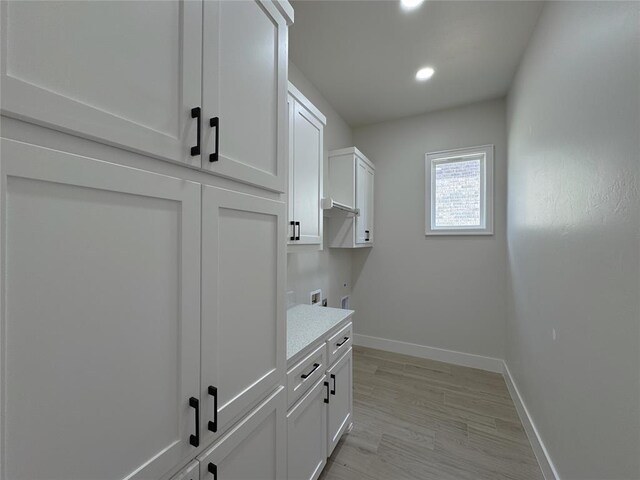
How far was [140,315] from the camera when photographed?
663mm

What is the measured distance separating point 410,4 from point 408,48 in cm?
43

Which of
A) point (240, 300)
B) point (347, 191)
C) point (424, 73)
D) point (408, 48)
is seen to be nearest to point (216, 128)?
point (240, 300)

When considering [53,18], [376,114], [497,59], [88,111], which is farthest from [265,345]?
[376,114]

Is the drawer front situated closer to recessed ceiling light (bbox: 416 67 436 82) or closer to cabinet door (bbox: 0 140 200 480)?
cabinet door (bbox: 0 140 200 480)

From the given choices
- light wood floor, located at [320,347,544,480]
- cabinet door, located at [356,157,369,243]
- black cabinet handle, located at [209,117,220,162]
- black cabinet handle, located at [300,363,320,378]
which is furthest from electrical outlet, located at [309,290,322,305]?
black cabinet handle, located at [209,117,220,162]

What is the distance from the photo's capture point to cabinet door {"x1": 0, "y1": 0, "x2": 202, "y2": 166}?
0.48m

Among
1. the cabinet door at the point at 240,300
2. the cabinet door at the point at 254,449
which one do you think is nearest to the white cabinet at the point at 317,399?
the cabinet door at the point at 254,449

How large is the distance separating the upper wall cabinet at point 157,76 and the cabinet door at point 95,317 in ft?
0.29

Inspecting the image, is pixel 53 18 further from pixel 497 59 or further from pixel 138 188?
pixel 497 59

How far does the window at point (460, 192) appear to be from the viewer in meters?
3.09

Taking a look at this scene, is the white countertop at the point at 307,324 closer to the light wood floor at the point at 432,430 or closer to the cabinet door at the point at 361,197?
the light wood floor at the point at 432,430

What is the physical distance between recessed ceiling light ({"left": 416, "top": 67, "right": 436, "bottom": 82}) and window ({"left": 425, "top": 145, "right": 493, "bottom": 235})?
35.9 inches

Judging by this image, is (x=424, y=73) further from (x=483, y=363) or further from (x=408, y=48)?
(x=483, y=363)

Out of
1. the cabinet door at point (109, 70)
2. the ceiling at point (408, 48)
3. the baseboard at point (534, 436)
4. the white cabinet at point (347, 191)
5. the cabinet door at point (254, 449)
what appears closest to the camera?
the cabinet door at point (109, 70)
